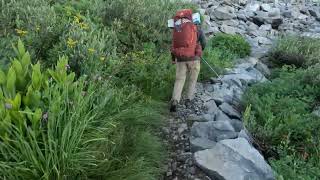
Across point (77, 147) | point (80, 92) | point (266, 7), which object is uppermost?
point (80, 92)

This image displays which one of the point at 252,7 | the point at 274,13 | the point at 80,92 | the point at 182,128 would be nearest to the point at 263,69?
the point at 182,128

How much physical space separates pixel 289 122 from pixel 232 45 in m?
5.26

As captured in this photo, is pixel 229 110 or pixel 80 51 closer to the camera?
pixel 80 51

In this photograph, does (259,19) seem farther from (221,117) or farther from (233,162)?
(233,162)

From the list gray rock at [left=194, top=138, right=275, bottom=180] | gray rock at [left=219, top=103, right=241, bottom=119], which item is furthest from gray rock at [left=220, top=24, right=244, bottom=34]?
gray rock at [left=194, top=138, right=275, bottom=180]

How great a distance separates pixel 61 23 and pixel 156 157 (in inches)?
134

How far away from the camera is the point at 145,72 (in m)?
7.41

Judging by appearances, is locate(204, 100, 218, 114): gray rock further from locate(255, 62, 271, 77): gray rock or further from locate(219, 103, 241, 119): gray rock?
locate(255, 62, 271, 77): gray rock

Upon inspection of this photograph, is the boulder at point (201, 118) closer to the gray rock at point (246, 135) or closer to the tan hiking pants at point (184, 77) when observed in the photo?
the tan hiking pants at point (184, 77)

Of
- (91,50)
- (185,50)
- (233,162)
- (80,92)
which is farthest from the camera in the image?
(185,50)

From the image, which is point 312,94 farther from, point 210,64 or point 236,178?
point 236,178

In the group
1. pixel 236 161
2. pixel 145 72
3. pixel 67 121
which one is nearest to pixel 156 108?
pixel 145 72

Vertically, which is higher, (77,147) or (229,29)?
(77,147)

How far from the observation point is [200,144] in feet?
18.4
